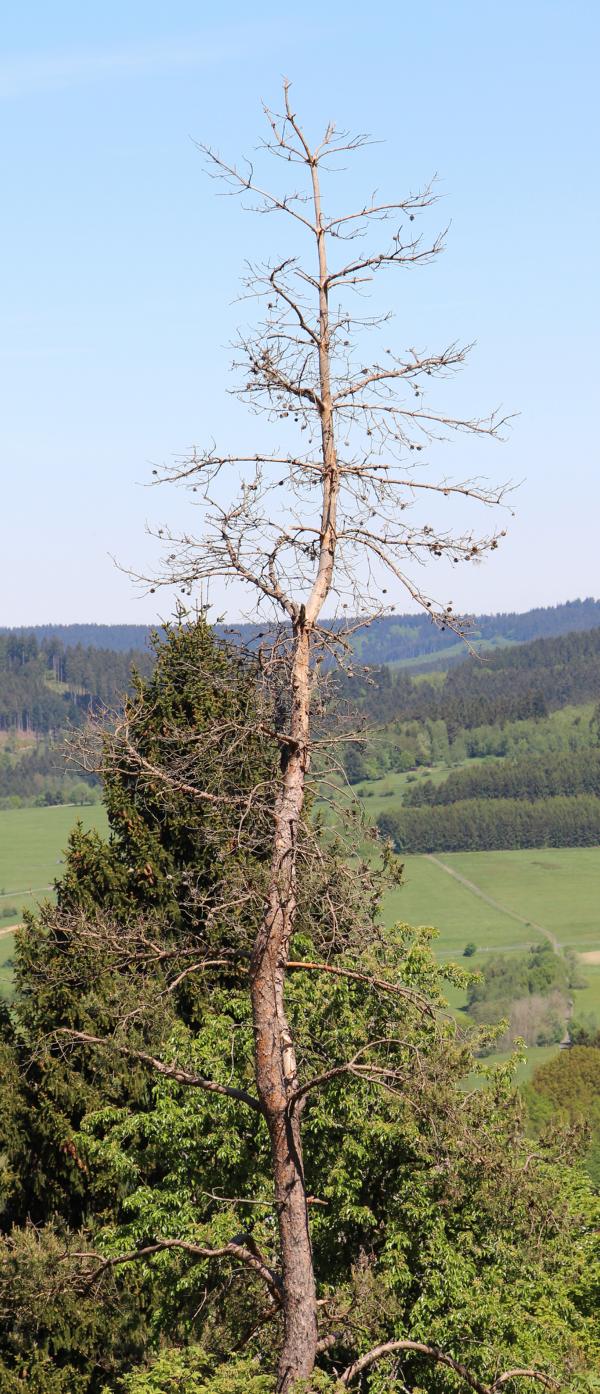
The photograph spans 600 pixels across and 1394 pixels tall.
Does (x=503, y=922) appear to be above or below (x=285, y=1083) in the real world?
below

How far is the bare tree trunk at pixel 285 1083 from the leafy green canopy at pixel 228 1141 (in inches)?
9.4

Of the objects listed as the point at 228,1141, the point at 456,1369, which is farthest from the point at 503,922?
the point at 456,1369

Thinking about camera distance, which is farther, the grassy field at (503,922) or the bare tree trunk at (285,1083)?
the grassy field at (503,922)

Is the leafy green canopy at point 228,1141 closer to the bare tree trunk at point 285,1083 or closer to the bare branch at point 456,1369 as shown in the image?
the bare tree trunk at point 285,1083

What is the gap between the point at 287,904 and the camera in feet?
36.5

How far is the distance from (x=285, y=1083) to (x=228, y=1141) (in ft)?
29.7

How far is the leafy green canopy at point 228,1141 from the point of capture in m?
11.9

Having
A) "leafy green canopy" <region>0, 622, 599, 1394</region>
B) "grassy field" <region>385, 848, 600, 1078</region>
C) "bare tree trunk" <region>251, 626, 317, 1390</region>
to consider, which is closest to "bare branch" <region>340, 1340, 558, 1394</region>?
"leafy green canopy" <region>0, 622, 599, 1394</region>

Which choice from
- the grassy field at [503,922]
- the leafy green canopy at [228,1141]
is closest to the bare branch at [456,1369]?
the leafy green canopy at [228,1141]

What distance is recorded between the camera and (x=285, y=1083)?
11398 mm

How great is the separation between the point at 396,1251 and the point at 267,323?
12067 millimetres

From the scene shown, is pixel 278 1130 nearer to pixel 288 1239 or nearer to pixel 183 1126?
pixel 288 1239

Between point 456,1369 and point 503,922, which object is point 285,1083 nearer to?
point 456,1369

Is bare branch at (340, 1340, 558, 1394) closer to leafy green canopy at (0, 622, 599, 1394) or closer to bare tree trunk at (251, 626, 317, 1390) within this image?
leafy green canopy at (0, 622, 599, 1394)
